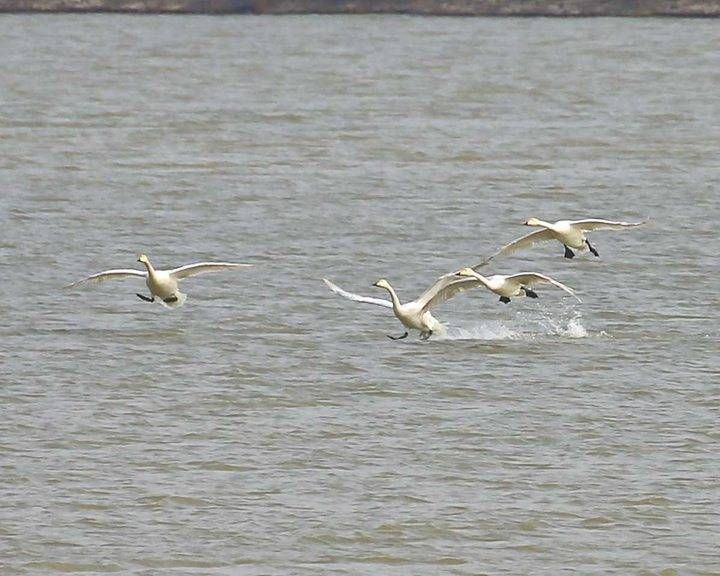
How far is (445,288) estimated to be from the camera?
72.1ft

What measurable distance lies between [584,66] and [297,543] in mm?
45757

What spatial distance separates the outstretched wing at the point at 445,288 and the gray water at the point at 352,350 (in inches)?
31.3

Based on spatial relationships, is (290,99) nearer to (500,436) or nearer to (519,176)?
(519,176)

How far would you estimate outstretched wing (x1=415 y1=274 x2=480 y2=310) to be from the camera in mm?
21750

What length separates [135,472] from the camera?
62.7 ft

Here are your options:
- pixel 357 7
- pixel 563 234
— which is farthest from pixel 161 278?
pixel 357 7

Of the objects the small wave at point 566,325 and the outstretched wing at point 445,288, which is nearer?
the outstretched wing at point 445,288

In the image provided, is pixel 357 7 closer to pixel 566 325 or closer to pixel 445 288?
pixel 566 325

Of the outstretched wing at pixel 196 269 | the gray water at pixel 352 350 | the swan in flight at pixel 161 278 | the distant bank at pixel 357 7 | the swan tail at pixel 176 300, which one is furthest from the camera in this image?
the distant bank at pixel 357 7

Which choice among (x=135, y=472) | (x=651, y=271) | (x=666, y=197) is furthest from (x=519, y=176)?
(x=135, y=472)

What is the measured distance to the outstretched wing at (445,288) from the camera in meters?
21.8

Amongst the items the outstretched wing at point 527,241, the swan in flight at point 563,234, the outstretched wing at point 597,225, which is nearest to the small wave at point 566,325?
the swan in flight at point 563,234

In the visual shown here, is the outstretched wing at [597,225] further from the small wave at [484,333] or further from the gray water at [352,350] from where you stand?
the small wave at [484,333]

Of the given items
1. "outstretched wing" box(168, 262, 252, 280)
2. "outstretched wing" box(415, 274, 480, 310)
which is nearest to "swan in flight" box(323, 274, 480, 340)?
"outstretched wing" box(415, 274, 480, 310)
